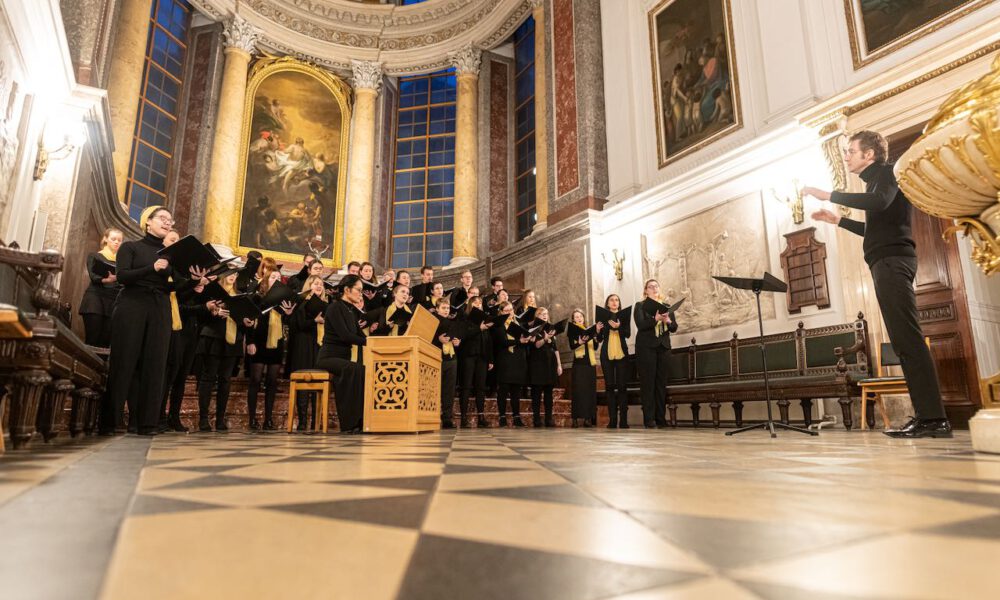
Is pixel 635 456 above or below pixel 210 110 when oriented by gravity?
below

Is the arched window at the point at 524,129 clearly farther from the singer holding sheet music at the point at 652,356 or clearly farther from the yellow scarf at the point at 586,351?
the singer holding sheet music at the point at 652,356

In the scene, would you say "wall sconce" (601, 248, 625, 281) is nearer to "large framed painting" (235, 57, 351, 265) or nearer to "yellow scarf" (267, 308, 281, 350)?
"yellow scarf" (267, 308, 281, 350)

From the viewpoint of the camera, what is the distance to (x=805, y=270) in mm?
7008

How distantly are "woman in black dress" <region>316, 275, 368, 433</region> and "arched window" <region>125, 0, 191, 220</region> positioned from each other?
28.2ft

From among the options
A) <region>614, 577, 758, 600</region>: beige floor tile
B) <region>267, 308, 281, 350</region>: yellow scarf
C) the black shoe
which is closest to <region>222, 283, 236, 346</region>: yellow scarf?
<region>267, 308, 281, 350</region>: yellow scarf

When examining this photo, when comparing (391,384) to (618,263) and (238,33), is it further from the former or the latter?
(238,33)

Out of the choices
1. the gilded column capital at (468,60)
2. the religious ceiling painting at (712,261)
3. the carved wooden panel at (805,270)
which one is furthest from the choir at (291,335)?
the gilded column capital at (468,60)

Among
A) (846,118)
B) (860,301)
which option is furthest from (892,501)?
(846,118)

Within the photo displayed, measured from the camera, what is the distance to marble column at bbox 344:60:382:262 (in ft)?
46.5

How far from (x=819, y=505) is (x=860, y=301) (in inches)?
253

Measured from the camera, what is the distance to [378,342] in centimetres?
476

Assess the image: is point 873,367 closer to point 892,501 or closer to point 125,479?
point 892,501

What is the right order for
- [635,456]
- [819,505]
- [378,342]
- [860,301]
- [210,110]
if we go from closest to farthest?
[819,505], [635,456], [378,342], [860,301], [210,110]

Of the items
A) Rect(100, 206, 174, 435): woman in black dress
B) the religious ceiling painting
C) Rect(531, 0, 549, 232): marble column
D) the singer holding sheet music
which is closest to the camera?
Rect(100, 206, 174, 435): woman in black dress
